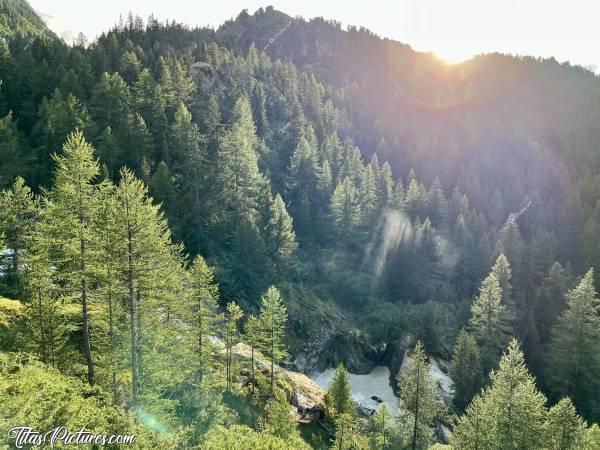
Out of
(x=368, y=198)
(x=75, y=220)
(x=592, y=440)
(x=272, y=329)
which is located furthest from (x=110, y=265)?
(x=368, y=198)

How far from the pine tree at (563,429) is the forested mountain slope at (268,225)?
0.40 m

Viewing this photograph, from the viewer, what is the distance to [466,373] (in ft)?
141

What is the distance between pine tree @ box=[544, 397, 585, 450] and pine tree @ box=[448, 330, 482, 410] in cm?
1861

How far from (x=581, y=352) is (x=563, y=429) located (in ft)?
81.8

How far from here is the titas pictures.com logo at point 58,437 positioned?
422 inches

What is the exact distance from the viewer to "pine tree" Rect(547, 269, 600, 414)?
4317 centimetres

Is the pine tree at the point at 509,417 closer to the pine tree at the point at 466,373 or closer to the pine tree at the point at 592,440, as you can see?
the pine tree at the point at 592,440

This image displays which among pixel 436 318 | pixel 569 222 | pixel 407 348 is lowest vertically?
pixel 407 348

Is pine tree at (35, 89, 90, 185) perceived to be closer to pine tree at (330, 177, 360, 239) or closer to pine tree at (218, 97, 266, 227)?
pine tree at (218, 97, 266, 227)

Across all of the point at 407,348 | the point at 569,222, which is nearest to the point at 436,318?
the point at 407,348

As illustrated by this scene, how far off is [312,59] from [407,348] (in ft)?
441

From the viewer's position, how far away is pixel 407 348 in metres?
55.0

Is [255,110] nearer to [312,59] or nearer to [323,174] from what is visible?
[323,174]

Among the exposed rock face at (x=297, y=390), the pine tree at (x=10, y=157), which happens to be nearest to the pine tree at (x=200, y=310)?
the exposed rock face at (x=297, y=390)
